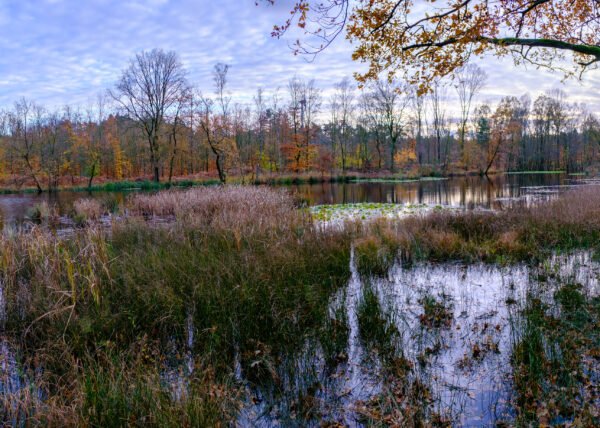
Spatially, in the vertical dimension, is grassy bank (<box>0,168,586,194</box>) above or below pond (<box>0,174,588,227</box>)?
above

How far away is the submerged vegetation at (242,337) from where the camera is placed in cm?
297

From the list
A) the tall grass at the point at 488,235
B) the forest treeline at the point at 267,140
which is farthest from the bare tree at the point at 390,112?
the tall grass at the point at 488,235

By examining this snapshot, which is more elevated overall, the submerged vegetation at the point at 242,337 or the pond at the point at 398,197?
the pond at the point at 398,197

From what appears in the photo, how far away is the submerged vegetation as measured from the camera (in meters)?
2.97

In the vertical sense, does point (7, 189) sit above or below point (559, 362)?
above

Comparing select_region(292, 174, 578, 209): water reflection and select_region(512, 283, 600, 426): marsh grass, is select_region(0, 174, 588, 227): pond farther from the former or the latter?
select_region(512, 283, 600, 426): marsh grass

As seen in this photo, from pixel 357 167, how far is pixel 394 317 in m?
52.1

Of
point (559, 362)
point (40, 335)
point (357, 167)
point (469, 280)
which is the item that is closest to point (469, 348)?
point (559, 362)

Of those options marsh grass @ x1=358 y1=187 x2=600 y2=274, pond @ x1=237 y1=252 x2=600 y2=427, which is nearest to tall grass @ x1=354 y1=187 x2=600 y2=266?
marsh grass @ x1=358 y1=187 x2=600 y2=274

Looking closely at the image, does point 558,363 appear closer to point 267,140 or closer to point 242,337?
point 242,337

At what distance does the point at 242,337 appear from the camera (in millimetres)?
4285

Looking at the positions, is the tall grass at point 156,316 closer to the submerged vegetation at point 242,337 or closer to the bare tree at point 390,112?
the submerged vegetation at point 242,337

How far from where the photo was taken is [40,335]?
4.41 m

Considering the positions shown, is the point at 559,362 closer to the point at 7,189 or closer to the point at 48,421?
the point at 48,421
